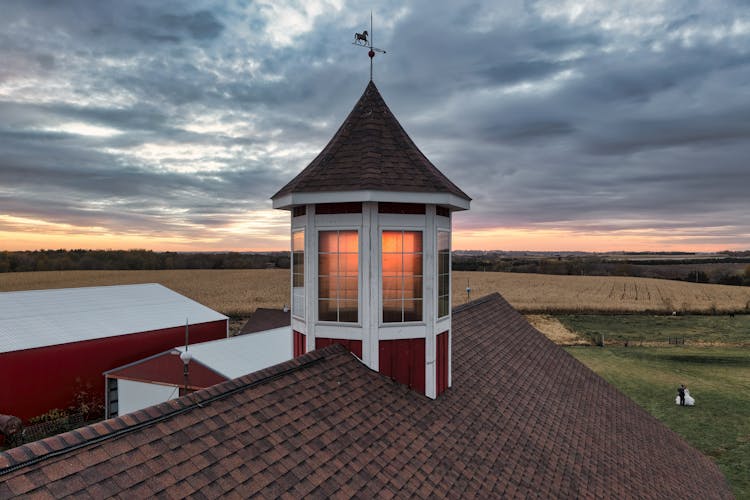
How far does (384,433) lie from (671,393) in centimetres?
2175

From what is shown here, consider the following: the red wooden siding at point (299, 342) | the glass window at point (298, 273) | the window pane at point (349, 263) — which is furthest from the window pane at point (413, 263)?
the red wooden siding at point (299, 342)

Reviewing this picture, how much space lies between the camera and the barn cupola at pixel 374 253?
5703mm

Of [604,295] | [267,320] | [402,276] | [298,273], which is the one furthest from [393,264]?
[604,295]

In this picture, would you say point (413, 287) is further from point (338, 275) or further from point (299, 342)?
point (299, 342)

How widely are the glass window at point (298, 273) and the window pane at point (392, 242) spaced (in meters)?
1.17

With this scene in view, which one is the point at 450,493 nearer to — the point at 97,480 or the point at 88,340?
the point at 97,480

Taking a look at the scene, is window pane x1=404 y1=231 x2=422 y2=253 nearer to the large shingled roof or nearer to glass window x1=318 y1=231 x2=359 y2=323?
glass window x1=318 y1=231 x2=359 y2=323

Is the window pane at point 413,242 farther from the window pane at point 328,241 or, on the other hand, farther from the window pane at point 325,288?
the window pane at point 325,288

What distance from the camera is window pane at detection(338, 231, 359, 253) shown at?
19.6ft

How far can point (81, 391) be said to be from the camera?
16.5 metres

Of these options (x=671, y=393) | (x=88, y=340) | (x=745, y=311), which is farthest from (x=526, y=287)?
(x=88, y=340)

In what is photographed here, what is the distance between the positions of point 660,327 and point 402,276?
1523 inches

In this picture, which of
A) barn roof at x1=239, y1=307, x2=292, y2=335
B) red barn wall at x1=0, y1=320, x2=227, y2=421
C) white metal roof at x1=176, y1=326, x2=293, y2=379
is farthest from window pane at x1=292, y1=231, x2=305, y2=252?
barn roof at x1=239, y1=307, x2=292, y2=335

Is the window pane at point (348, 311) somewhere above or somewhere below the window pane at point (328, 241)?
below
